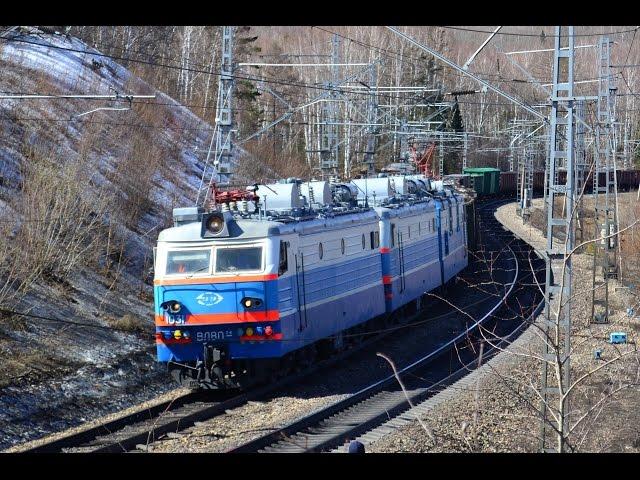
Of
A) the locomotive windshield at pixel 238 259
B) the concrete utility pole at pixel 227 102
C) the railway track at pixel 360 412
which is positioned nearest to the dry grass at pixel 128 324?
the concrete utility pole at pixel 227 102

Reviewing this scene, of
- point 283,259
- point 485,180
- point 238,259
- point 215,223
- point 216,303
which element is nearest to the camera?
point 216,303

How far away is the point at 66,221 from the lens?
70.6 feet

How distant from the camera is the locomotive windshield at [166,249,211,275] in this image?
15945mm

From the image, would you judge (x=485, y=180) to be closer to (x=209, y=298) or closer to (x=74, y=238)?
(x=74, y=238)

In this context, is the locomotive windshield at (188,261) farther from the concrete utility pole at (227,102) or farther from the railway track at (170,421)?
the concrete utility pole at (227,102)

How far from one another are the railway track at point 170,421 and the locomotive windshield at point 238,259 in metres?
2.06

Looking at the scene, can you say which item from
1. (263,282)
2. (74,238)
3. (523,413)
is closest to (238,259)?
(263,282)

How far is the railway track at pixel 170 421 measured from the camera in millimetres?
12547

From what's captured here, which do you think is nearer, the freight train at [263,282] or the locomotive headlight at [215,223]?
the freight train at [263,282]

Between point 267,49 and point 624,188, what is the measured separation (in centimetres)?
3073

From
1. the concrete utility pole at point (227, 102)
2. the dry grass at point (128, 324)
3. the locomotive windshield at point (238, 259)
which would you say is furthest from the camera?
the concrete utility pole at point (227, 102)

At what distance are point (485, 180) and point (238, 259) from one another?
6216 cm

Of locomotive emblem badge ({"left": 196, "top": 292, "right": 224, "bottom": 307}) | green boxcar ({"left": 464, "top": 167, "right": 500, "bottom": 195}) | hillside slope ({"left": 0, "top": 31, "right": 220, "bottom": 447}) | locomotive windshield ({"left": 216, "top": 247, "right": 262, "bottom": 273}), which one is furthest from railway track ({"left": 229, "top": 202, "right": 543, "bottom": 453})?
Answer: green boxcar ({"left": 464, "top": 167, "right": 500, "bottom": 195})

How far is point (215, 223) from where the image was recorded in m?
16.2
